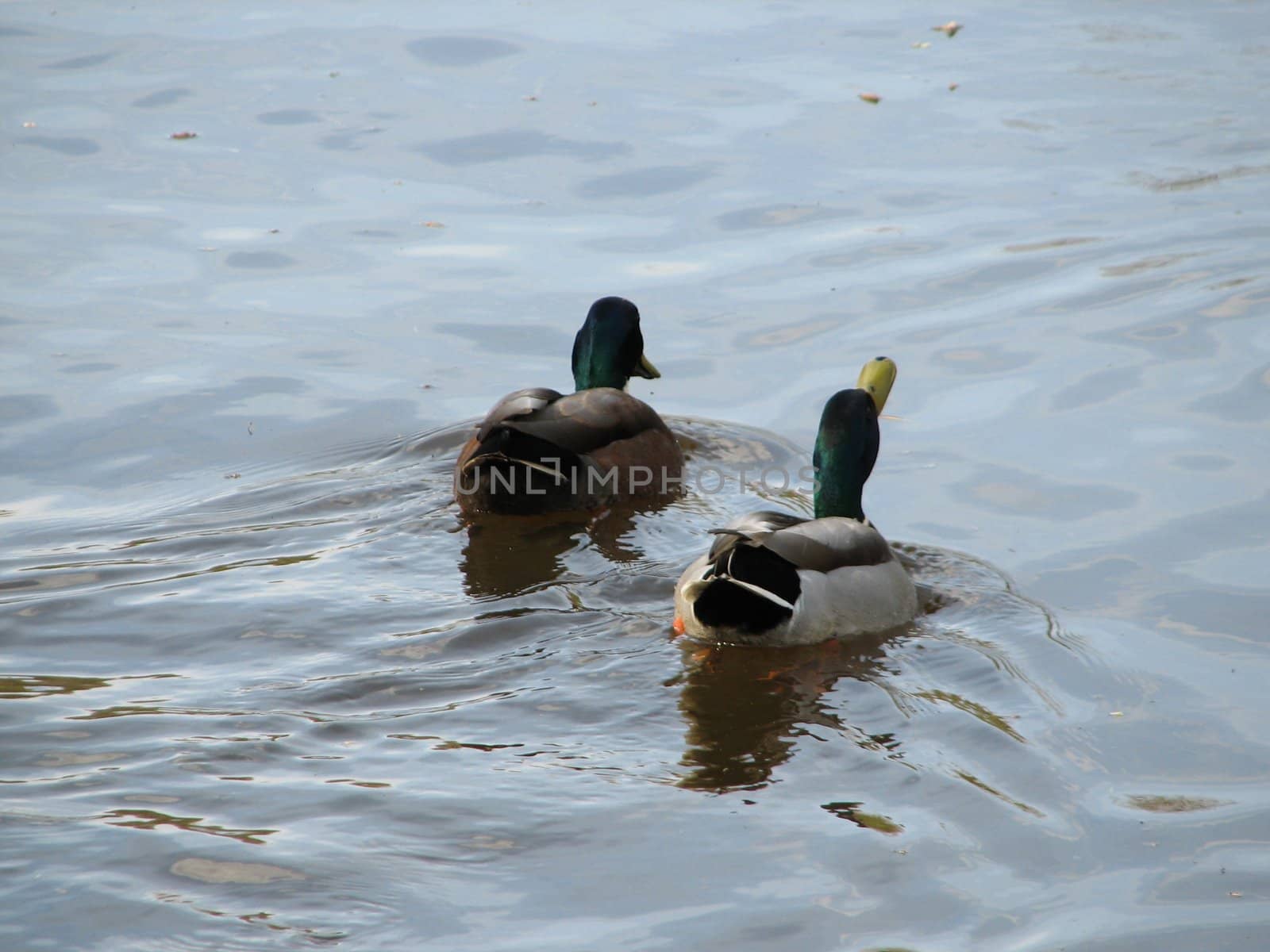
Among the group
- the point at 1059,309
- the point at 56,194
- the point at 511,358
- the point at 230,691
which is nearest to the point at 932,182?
the point at 1059,309

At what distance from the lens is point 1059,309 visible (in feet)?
32.6

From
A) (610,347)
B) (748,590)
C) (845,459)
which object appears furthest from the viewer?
(610,347)

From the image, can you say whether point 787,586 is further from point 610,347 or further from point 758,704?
point 610,347

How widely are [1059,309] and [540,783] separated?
622 centimetres

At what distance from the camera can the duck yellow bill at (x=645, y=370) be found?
8.91m

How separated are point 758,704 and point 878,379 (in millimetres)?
2320

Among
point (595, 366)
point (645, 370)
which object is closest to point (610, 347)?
point (595, 366)

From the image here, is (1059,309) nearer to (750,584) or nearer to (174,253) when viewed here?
(750,584)

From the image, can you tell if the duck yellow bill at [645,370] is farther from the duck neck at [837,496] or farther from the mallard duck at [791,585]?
the mallard duck at [791,585]

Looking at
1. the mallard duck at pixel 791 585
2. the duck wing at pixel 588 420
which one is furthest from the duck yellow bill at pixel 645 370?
the mallard duck at pixel 791 585

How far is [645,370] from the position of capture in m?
8.93

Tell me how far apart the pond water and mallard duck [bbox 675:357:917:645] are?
121 mm

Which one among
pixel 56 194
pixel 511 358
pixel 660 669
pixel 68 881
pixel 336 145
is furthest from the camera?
pixel 336 145

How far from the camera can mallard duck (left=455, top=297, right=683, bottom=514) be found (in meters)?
7.43
